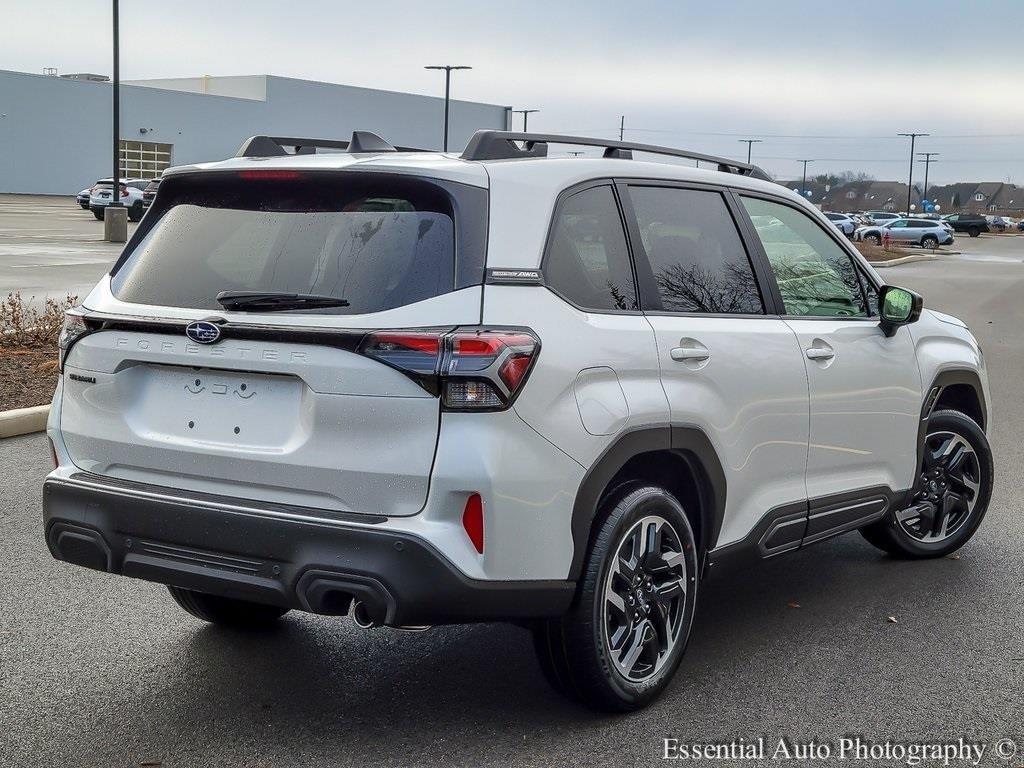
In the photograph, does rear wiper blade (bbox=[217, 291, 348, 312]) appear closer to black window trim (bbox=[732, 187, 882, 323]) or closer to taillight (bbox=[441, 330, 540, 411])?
taillight (bbox=[441, 330, 540, 411])

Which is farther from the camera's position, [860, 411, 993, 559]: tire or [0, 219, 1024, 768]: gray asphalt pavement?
[860, 411, 993, 559]: tire

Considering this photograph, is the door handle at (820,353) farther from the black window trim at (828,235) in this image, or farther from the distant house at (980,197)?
the distant house at (980,197)

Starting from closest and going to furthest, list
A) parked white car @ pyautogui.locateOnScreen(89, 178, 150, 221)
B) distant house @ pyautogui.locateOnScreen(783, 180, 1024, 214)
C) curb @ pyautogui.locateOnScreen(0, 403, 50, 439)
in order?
1. curb @ pyautogui.locateOnScreen(0, 403, 50, 439)
2. parked white car @ pyautogui.locateOnScreen(89, 178, 150, 221)
3. distant house @ pyautogui.locateOnScreen(783, 180, 1024, 214)

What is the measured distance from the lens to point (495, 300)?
12.5 ft

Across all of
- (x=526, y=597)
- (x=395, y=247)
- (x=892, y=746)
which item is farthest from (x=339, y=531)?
(x=892, y=746)

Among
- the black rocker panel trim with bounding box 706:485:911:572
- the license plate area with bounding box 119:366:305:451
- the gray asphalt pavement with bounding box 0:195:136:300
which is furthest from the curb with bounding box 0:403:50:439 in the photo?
the gray asphalt pavement with bounding box 0:195:136:300

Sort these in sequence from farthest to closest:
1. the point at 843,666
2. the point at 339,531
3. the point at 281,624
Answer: the point at 281,624 → the point at 843,666 → the point at 339,531

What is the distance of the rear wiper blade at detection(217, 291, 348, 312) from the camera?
3.85m

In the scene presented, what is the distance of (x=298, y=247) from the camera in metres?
4.00

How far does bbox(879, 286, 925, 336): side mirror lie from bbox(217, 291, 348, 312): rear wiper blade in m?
2.71

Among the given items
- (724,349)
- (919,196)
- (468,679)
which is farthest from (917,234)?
(919,196)

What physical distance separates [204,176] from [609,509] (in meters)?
1.71

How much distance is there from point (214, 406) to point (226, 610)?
1367 mm

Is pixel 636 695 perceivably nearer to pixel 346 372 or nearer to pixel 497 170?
pixel 346 372
